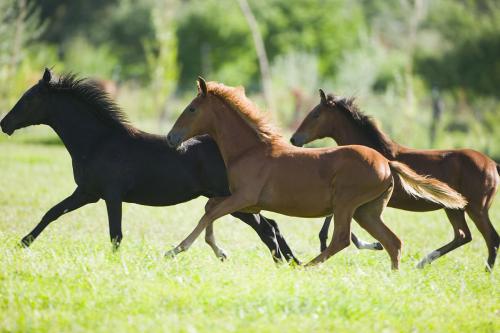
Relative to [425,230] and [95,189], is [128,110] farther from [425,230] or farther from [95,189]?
[95,189]

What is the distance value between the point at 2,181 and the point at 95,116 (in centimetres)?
706

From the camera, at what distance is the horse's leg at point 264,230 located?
28.5 ft

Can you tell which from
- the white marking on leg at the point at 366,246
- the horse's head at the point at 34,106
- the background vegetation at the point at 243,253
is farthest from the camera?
the white marking on leg at the point at 366,246

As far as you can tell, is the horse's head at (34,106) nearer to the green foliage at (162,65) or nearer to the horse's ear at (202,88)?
the horse's ear at (202,88)

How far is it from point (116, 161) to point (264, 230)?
1762mm

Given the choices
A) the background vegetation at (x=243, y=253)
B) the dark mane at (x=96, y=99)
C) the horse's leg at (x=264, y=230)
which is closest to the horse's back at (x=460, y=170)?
the background vegetation at (x=243, y=253)

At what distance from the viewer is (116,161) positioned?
8609 millimetres

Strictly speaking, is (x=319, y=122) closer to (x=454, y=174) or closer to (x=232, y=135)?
(x=454, y=174)

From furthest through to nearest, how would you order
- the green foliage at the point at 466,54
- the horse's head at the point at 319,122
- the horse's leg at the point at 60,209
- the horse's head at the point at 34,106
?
the green foliage at the point at 466,54
the horse's head at the point at 319,122
the horse's head at the point at 34,106
the horse's leg at the point at 60,209

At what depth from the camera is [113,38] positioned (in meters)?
48.6

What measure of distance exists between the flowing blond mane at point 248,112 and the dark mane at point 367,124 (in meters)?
2.12

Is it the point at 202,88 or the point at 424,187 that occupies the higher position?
the point at 202,88

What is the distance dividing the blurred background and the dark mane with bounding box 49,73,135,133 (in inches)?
392

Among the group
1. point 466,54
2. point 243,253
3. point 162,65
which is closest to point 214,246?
point 243,253
